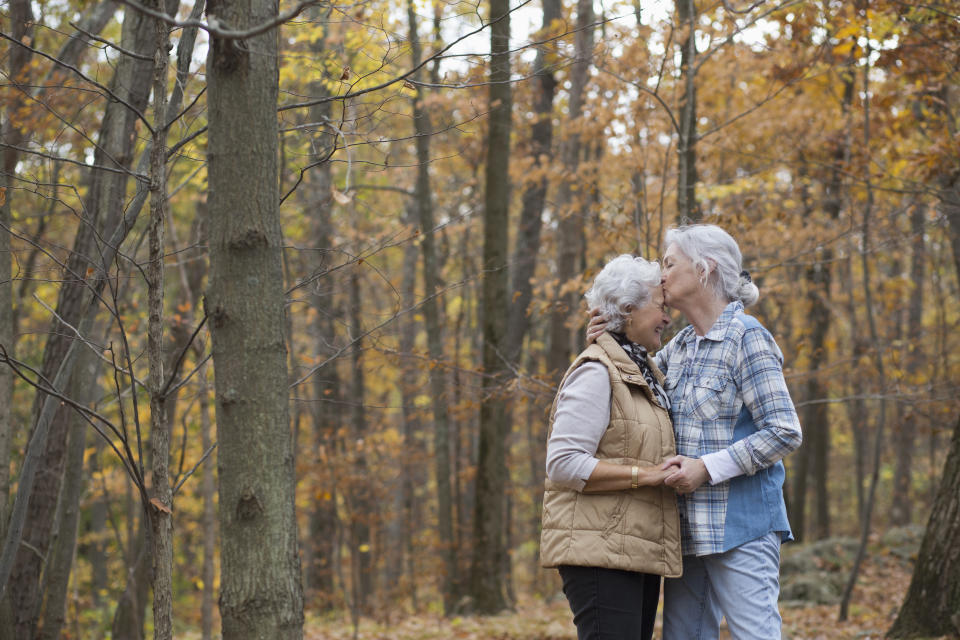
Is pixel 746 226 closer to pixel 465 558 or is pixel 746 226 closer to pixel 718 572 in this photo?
pixel 718 572

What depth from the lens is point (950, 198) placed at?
20.2 feet

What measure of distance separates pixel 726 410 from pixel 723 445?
4.7 inches

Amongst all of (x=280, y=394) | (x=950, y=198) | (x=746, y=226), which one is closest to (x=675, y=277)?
(x=280, y=394)

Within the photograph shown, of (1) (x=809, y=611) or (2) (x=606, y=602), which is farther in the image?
(1) (x=809, y=611)

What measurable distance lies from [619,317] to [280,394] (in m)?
1.21

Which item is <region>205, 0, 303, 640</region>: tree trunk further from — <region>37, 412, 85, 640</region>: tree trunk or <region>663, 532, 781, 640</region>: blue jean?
<region>37, 412, 85, 640</region>: tree trunk

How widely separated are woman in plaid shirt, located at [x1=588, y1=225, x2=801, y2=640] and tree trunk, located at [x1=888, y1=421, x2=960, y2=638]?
3083 mm

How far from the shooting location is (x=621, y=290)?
283 cm

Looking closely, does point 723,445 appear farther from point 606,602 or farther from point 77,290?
point 77,290

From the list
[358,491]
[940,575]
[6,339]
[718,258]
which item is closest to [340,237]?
[358,491]

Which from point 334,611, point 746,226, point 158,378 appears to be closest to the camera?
point 158,378

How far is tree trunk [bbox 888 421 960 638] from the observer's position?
5.07m

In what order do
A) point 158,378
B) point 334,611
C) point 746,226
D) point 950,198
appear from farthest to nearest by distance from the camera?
point 334,611, point 746,226, point 950,198, point 158,378

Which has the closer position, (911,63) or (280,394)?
(280,394)
